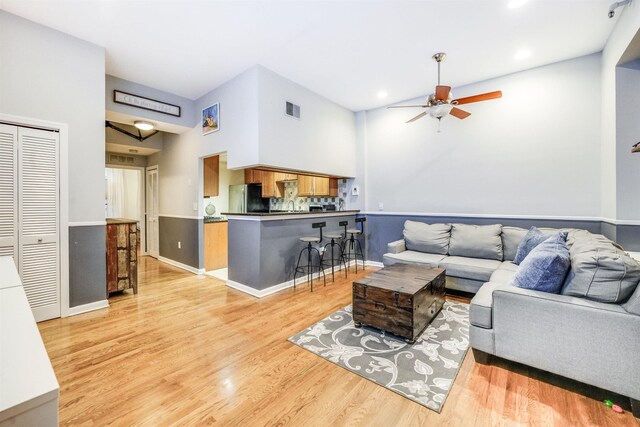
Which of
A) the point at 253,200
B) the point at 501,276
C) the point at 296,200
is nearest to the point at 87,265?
the point at 253,200

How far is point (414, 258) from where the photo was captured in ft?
13.0

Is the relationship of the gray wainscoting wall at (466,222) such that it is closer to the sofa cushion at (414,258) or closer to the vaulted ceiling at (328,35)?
the sofa cushion at (414,258)

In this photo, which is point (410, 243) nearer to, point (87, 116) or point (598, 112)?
point (598, 112)

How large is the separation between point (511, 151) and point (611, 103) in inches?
44.1

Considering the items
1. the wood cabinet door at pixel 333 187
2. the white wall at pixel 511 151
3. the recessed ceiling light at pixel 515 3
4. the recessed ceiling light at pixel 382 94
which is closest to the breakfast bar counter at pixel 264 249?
the wood cabinet door at pixel 333 187

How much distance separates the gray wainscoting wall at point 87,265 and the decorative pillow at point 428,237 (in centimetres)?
430

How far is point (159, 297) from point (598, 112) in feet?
20.6

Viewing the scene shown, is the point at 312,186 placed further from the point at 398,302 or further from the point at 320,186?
the point at 398,302

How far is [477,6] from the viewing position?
2.65 m

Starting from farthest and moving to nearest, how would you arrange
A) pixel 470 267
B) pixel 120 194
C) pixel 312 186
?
pixel 120 194 → pixel 312 186 → pixel 470 267

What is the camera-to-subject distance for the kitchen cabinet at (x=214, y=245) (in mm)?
5059

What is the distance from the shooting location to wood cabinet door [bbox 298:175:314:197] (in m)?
5.37

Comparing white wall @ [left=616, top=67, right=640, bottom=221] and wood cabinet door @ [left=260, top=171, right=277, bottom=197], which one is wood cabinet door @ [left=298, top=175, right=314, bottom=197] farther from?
white wall @ [left=616, top=67, right=640, bottom=221]

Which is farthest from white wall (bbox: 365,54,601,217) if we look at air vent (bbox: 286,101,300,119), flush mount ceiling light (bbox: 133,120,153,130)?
flush mount ceiling light (bbox: 133,120,153,130)
